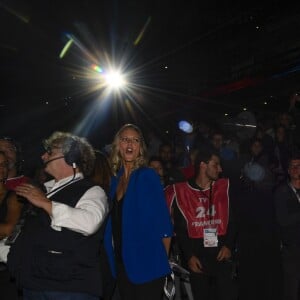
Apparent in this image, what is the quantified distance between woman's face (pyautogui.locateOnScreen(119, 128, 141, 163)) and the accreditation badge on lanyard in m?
1.33

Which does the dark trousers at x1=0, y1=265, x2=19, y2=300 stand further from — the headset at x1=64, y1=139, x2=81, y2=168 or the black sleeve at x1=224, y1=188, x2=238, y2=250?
the black sleeve at x1=224, y1=188, x2=238, y2=250

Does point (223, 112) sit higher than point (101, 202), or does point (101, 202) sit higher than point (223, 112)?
point (223, 112)

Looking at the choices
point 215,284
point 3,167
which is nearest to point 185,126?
point 215,284

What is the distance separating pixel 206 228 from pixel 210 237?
106 millimetres

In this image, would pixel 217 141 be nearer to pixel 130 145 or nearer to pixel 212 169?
pixel 212 169

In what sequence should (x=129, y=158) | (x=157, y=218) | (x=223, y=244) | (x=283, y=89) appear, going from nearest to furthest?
(x=157, y=218)
(x=129, y=158)
(x=223, y=244)
(x=283, y=89)

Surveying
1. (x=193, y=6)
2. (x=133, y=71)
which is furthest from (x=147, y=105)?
(x=193, y=6)

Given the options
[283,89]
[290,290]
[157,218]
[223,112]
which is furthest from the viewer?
[223,112]

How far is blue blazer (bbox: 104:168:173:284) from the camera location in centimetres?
354

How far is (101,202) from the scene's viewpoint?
283 cm

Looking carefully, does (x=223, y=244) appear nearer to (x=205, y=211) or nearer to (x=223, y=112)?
(x=205, y=211)

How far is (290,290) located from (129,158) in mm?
2839

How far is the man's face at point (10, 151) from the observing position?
4281 millimetres

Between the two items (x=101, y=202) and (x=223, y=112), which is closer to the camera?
(x=101, y=202)
